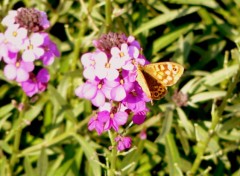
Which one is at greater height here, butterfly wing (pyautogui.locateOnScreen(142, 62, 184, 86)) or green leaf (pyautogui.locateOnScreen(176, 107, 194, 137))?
butterfly wing (pyautogui.locateOnScreen(142, 62, 184, 86))

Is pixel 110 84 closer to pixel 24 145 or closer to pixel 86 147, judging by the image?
pixel 86 147

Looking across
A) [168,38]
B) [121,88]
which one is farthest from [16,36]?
[168,38]

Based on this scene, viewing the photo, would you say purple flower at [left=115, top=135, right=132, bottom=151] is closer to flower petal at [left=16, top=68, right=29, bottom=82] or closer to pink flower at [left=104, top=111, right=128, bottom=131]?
pink flower at [left=104, top=111, right=128, bottom=131]

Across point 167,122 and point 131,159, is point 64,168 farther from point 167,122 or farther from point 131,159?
point 167,122

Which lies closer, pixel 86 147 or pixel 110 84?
pixel 110 84

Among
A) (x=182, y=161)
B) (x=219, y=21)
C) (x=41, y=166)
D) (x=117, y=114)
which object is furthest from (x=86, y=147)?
(x=219, y=21)

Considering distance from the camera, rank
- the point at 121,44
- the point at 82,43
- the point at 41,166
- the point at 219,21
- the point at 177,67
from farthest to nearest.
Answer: the point at 219,21, the point at 82,43, the point at 41,166, the point at 121,44, the point at 177,67

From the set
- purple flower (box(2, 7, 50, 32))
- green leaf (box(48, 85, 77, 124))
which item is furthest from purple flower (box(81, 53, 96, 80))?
green leaf (box(48, 85, 77, 124))
